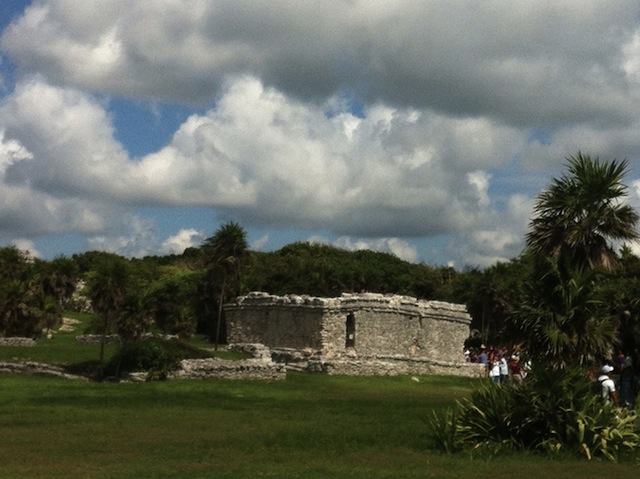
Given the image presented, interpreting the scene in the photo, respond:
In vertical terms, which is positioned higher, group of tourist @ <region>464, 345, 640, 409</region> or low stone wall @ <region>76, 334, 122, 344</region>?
low stone wall @ <region>76, 334, 122, 344</region>

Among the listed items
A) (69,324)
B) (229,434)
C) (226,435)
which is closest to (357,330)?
(229,434)

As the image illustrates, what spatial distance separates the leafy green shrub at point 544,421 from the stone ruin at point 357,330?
26.1 m

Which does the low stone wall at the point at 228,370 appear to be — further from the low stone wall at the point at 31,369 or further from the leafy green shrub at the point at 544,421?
the leafy green shrub at the point at 544,421

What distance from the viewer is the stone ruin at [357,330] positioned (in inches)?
1921

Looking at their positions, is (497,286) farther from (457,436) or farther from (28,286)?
(457,436)

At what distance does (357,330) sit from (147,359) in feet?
51.8

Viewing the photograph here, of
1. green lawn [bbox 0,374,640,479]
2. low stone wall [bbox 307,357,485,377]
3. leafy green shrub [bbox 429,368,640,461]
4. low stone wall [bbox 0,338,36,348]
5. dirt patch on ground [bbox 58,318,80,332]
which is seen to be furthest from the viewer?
dirt patch on ground [bbox 58,318,80,332]

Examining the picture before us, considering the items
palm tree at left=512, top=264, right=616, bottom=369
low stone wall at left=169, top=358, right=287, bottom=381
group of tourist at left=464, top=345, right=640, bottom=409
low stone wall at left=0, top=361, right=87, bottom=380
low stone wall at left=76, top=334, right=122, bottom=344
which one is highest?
palm tree at left=512, top=264, right=616, bottom=369

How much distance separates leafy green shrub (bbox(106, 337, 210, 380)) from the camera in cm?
3612

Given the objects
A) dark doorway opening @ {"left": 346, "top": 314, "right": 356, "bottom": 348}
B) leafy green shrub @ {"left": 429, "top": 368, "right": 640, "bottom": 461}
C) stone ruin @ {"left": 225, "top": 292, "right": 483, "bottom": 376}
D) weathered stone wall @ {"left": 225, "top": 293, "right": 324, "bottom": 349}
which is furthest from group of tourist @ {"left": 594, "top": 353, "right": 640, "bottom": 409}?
A: weathered stone wall @ {"left": 225, "top": 293, "right": 324, "bottom": 349}

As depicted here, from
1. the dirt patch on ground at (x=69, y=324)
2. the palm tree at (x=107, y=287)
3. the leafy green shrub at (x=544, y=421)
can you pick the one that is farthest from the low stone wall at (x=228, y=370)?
the dirt patch on ground at (x=69, y=324)

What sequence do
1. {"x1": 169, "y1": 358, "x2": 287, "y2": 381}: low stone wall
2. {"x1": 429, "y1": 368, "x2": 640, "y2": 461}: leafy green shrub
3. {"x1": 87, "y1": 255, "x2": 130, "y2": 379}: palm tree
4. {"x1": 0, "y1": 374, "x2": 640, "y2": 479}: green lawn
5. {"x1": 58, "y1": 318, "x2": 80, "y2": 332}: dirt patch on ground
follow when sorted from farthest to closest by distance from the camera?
{"x1": 58, "y1": 318, "x2": 80, "y2": 332}: dirt patch on ground < {"x1": 87, "y1": 255, "x2": 130, "y2": 379}: palm tree < {"x1": 169, "y1": 358, "x2": 287, "y2": 381}: low stone wall < {"x1": 429, "y1": 368, "x2": 640, "y2": 461}: leafy green shrub < {"x1": 0, "y1": 374, "x2": 640, "y2": 479}: green lawn

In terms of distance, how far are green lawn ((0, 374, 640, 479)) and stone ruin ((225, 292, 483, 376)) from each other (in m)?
14.0

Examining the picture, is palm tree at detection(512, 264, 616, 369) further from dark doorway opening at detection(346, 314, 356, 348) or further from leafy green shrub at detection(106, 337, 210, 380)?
dark doorway opening at detection(346, 314, 356, 348)
